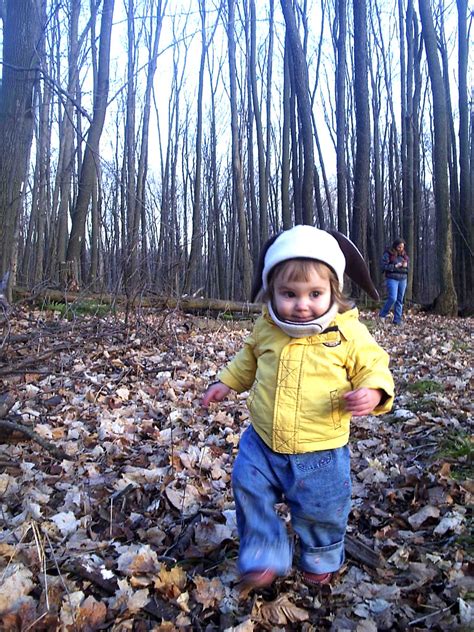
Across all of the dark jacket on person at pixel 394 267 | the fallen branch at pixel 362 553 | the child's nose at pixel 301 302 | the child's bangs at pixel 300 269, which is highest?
the dark jacket on person at pixel 394 267

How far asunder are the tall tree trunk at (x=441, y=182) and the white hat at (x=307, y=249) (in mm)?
10864

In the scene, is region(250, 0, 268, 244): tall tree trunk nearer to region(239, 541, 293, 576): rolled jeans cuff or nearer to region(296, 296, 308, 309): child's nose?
region(296, 296, 308, 309): child's nose

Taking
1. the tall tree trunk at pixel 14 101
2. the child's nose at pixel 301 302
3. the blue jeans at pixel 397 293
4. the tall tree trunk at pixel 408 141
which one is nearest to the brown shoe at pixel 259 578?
the child's nose at pixel 301 302

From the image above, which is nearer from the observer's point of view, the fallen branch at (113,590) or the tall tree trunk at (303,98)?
the fallen branch at (113,590)

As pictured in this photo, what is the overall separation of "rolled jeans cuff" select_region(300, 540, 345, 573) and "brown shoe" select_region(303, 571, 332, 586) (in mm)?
23

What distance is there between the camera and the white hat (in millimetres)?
1940

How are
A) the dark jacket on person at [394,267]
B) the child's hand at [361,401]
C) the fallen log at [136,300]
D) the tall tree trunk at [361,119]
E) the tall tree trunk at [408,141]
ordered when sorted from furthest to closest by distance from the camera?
the tall tree trunk at [408,141] < the tall tree trunk at [361,119] < the dark jacket on person at [394,267] < the fallen log at [136,300] < the child's hand at [361,401]

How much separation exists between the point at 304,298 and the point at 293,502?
2.86 feet

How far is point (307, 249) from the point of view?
1938 mm

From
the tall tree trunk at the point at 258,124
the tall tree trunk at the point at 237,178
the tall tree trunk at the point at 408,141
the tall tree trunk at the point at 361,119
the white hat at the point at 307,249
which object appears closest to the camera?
the white hat at the point at 307,249

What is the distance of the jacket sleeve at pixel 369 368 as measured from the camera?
1.91 metres

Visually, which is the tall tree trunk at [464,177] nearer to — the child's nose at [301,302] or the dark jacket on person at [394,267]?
the dark jacket on person at [394,267]

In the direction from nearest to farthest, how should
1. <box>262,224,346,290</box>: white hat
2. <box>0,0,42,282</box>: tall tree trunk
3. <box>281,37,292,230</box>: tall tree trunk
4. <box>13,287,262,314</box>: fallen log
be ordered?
<box>262,224,346,290</box>: white hat < <box>0,0,42,282</box>: tall tree trunk < <box>13,287,262,314</box>: fallen log < <box>281,37,292,230</box>: tall tree trunk

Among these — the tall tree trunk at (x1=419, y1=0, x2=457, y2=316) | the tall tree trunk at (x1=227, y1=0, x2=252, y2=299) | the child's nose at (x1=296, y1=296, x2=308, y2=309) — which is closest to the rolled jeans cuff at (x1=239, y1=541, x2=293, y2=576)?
the child's nose at (x1=296, y1=296, x2=308, y2=309)
